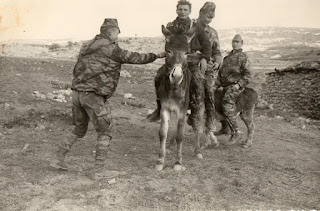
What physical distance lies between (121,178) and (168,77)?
1922 millimetres

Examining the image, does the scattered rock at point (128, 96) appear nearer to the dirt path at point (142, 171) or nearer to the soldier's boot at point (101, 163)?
the dirt path at point (142, 171)

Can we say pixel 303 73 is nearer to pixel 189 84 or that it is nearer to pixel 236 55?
pixel 236 55

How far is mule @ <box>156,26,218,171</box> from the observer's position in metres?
5.87

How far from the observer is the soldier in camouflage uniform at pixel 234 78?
838cm

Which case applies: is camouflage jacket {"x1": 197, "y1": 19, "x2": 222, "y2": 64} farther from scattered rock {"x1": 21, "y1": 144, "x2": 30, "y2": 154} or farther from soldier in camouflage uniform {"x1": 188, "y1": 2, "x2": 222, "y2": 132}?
scattered rock {"x1": 21, "y1": 144, "x2": 30, "y2": 154}

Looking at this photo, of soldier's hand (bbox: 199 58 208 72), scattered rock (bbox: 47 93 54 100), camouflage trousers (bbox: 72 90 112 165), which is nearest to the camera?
camouflage trousers (bbox: 72 90 112 165)

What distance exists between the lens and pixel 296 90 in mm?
14859

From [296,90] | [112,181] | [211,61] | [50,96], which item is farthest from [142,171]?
[296,90]

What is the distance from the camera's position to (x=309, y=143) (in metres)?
9.78

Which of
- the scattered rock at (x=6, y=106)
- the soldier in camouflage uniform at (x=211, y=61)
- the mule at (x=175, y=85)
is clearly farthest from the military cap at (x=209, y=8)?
the scattered rock at (x=6, y=106)

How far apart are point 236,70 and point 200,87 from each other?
1599 millimetres

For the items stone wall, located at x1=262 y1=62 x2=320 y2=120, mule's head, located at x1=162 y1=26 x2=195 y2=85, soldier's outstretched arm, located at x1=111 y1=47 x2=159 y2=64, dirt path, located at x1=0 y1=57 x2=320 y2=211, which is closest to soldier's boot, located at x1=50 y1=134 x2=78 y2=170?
dirt path, located at x1=0 y1=57 x2=320 y2=211

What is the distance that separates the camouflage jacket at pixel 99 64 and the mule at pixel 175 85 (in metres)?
0.56

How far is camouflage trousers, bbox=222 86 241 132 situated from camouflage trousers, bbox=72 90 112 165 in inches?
141
